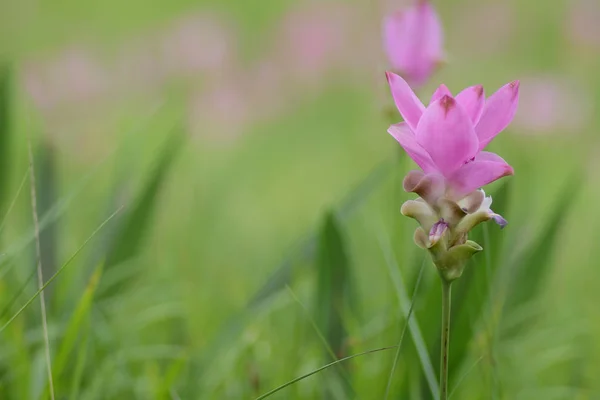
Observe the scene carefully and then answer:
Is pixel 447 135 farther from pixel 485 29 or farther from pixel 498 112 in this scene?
pixel 485 29

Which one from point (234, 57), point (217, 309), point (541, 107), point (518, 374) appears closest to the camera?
point (518, 374)

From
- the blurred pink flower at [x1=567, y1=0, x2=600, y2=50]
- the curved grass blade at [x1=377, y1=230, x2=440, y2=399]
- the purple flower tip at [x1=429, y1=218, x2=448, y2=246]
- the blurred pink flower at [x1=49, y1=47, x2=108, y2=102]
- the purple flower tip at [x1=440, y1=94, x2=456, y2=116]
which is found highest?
the purple flower tip at [x1=440, y1=94, x2=456, y2=116]

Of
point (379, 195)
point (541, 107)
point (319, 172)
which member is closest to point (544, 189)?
point (541, 107)

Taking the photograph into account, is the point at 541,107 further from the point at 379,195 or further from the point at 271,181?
the point at 271,181

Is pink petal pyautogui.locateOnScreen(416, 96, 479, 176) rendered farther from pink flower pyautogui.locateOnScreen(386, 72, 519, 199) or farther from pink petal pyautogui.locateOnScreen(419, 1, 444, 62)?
pink petal pyautogui.locateOnScreen(419, 1, 444, 62)

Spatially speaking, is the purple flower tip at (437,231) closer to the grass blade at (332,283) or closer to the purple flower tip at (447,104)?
the purple flower tip at (447,104)

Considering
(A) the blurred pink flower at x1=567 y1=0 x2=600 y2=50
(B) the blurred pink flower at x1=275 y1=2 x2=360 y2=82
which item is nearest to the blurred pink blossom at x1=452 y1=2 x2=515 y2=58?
(A) the blurred pink flower at x1=567 y1=0 x2=600 y2=50

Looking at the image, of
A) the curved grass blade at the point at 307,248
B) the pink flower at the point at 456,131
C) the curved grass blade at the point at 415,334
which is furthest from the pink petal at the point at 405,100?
the curved grass blade at the point at 307,248
